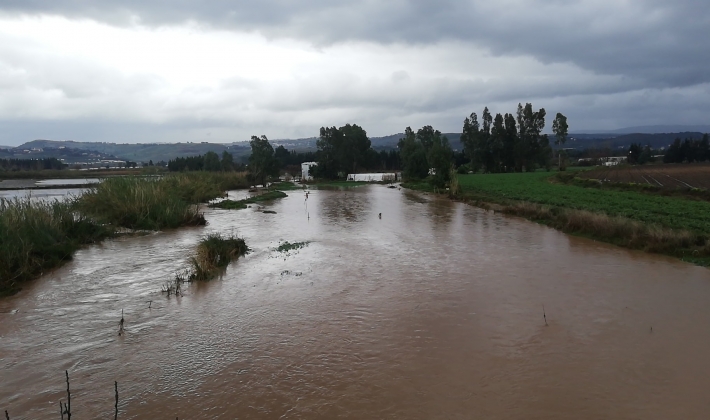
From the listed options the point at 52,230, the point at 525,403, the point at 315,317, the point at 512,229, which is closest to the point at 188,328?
the point at 315,317

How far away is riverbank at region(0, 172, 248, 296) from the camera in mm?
11398

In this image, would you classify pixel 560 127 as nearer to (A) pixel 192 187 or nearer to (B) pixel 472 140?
(B) pixel 472 140

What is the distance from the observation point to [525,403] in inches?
234

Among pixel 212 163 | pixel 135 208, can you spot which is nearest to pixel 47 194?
pixel 135 208

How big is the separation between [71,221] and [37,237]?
3603mm

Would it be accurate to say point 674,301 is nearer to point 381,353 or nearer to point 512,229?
point 381,353

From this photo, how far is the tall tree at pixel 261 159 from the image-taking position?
59.5m

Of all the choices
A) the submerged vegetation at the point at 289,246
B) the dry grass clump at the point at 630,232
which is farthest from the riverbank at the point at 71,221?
the dry grass clump at the point at 630,232

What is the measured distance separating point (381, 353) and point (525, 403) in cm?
230

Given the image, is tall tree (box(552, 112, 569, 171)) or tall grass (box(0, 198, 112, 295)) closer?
tall grass (box(0, 198, 112, 295))

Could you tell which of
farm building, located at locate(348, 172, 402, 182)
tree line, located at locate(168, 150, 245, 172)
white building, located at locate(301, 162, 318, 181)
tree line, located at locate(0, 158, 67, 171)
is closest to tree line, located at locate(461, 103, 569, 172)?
farm building, located at locate(348, 172, 402, 182)

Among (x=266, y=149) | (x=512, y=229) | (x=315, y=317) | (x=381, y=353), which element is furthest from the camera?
(x=266, y=149)

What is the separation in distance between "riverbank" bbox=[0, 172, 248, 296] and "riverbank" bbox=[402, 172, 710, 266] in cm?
1622

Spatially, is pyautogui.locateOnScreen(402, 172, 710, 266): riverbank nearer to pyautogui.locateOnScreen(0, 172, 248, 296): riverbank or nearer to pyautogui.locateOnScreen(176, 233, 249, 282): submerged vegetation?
pyautogui.locateOnScreen(176, 233, 249, 282): submerged vegetation
